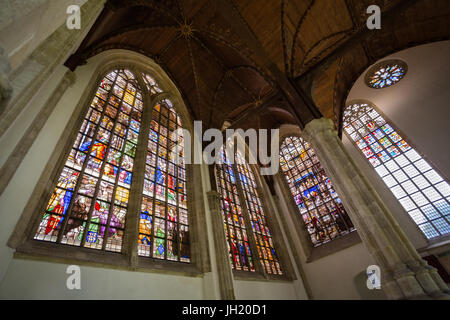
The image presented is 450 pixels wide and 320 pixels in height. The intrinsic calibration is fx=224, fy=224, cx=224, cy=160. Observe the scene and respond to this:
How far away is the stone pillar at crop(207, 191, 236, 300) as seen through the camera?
18.2 feet

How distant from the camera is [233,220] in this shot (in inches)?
334

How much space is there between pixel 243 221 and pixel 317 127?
4582 millimetres

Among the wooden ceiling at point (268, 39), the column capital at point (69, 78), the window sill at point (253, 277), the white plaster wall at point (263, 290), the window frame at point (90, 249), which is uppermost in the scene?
the wooden ceiling at point (268, 39)

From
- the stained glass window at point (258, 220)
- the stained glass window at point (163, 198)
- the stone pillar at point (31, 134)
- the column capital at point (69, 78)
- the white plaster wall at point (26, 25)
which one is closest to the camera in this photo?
the white plaster wall at point (26, 25)

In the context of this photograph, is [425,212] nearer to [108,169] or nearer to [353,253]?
[353,253]

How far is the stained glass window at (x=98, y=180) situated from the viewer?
417 centimetres

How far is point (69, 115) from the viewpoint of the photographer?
16.4ft

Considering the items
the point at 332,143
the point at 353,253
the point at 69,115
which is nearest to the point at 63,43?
the point at 69,115

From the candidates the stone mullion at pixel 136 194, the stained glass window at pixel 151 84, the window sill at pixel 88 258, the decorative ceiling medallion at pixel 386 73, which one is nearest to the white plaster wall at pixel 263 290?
Result: the window sill at pixel 88 258

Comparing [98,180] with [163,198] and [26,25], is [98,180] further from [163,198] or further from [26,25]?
[26,25]

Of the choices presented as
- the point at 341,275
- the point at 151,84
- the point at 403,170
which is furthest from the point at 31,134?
the point at 403,170

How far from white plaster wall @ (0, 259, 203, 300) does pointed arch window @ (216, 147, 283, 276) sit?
8.75 ft

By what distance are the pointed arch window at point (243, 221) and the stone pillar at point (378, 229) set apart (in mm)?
3963

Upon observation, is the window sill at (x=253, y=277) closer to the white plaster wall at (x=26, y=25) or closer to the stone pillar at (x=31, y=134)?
the stone pillar at (x=31, y=134)
